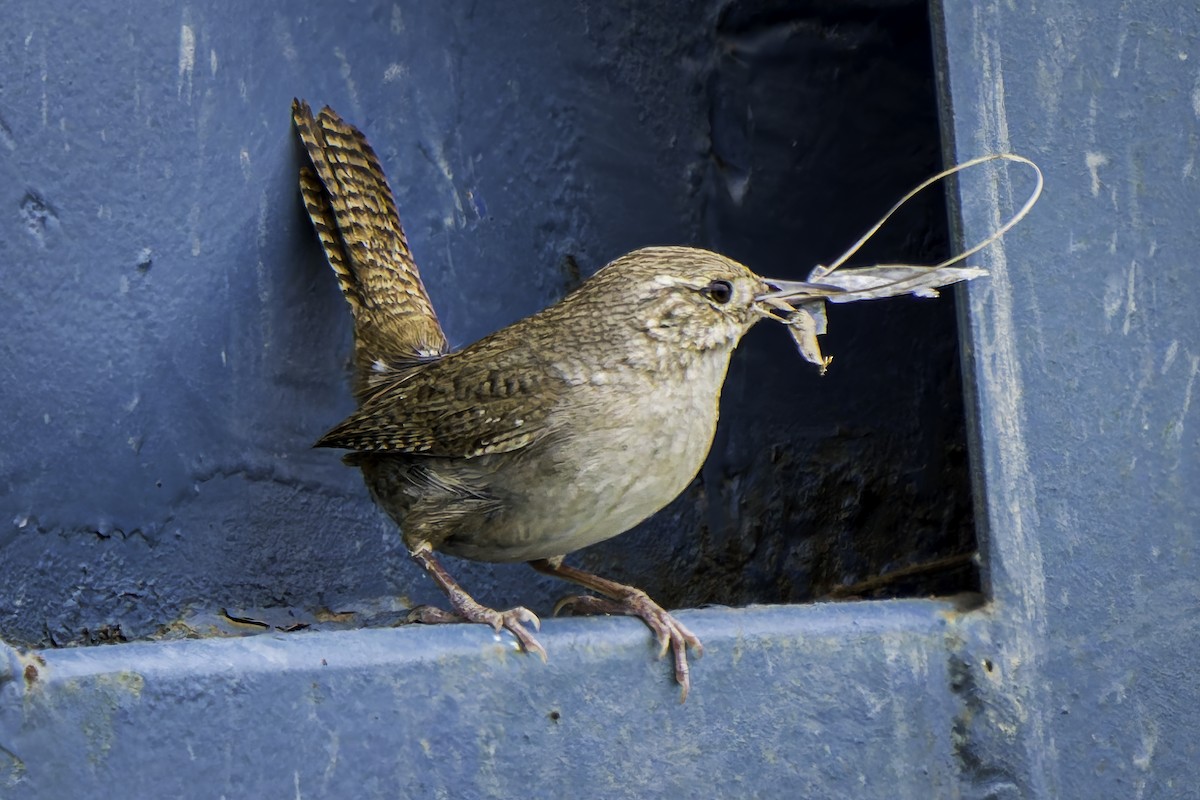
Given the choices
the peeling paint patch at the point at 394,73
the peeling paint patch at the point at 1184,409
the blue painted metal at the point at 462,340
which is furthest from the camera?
the peeling paint patch at the point at 394,73

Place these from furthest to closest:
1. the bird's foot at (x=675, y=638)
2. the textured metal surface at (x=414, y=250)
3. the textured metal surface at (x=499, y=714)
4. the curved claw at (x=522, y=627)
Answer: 1. the textured metal surface at (x=414, y=250)
2. the bird's foot at (x=675, y=638)
3. the curved claw at (x=522, y=627)
4. the textured metal surface at (x=499, y=714)

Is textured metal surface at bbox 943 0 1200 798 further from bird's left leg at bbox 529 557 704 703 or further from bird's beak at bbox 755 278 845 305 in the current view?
bird's left leg at bbox 529 557 704 703

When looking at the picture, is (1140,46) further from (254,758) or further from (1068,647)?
(254,758)

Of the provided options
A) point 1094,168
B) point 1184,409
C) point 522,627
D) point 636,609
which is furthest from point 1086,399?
point 522,627

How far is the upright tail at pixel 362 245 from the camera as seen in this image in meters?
4.15

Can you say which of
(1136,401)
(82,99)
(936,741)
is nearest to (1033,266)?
(1136,401)

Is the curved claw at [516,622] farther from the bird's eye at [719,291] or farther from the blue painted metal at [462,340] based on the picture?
the bird's eye at [719,291]

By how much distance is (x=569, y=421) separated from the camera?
345cm

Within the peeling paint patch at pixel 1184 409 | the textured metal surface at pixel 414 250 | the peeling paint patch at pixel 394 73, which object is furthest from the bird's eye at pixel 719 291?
the peeling paint patch at pixel 394 73

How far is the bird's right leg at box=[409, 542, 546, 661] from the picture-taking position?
2.98 metres

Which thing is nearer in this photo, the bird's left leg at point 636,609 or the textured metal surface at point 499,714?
the textured metal surface at point 499,714

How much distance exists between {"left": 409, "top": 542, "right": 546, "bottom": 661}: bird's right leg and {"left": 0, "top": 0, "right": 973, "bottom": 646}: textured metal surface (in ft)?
2.41

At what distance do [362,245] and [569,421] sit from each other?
40.6 inches

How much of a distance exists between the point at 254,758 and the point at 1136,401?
2126 millimetres
